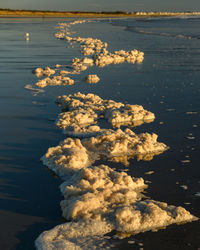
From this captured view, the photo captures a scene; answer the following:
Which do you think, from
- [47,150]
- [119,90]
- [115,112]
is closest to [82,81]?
[119,90]

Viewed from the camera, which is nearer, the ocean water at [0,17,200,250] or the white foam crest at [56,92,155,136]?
the ocean water at [0,17,200,250]

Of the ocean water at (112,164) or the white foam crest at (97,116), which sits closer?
the ocean water at (112,164)

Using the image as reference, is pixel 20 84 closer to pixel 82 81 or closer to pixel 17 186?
pixel 82 81

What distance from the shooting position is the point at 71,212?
4375 millimetres

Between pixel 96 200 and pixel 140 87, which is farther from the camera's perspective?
pixel 140 87

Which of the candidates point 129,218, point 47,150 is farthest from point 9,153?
point 129,218

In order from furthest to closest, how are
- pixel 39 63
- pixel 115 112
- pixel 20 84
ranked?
pixel 39 63 < pixel 20 84 < pixel 115 112

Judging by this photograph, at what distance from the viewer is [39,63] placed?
54.8 feet

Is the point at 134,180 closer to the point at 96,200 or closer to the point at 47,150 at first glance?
the point at 96,200

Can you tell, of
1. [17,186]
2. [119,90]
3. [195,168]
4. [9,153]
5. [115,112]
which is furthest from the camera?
[119,90]

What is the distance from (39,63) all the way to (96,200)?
1299cm

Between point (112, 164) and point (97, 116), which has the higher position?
point (97, 116)

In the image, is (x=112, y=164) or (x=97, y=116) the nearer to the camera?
(x=112, y=164)

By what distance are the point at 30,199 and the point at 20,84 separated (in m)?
7.71
